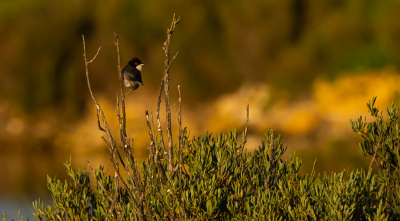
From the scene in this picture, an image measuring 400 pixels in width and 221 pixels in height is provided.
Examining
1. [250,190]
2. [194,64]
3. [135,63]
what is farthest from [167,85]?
[194,64]

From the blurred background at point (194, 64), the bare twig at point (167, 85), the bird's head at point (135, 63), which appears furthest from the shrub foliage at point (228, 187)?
the blurred background at point (194, 64)

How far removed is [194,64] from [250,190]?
941 inches

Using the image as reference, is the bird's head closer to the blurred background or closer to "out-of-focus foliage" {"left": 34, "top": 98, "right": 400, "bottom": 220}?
"out-of-focus foliage" {"left": 34, "top": 98, "right": 400, "bottom": 220}

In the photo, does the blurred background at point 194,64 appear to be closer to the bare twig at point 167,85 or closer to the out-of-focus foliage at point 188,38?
the out-of-focus foliage at point 188,38

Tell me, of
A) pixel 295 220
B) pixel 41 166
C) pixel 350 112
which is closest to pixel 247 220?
pixel 295 220

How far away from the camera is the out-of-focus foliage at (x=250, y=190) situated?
497cm

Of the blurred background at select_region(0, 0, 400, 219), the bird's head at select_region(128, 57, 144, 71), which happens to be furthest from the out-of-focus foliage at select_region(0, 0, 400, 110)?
the bird's head at select_region(128, 57, 144, 71)

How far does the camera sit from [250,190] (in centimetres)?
573

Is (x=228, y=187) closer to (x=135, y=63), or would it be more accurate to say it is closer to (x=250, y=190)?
(x=250, y=190)

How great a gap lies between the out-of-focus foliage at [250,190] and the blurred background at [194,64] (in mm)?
18441

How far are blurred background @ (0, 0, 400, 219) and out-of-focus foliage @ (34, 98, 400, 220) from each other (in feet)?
60.5

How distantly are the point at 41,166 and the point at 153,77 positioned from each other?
8995mm

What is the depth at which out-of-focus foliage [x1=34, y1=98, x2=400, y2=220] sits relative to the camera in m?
4.97

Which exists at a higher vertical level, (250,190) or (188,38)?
(188,38)
